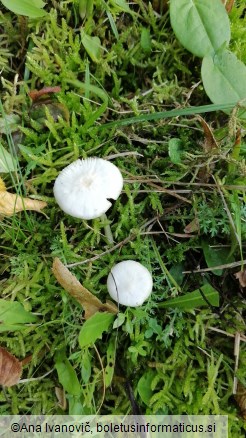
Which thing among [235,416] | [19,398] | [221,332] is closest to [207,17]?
[221,332]

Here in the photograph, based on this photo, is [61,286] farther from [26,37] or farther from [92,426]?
[26,37]

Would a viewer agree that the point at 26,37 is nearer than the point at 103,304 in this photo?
No

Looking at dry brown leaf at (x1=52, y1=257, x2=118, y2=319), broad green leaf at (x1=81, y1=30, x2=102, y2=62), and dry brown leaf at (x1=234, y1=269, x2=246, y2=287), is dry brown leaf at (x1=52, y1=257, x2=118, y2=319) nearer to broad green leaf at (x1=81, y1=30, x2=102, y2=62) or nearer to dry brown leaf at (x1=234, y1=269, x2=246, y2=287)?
dry brown leaf at (x1=234, y1=269, x2=246, y2=287)

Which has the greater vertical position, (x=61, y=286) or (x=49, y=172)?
(x=49, y=172)

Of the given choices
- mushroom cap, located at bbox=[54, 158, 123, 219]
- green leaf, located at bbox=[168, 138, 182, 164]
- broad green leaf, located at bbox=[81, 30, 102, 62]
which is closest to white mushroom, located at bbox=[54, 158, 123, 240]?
mushroom cap, located at bbox=[54, 158, 123, 219]

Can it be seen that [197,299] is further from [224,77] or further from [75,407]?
[224,77]

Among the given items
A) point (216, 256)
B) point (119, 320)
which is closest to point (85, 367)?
point (119, 320)

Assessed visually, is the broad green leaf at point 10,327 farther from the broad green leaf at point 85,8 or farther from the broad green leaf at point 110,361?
the broad green leaf at point 85,8
